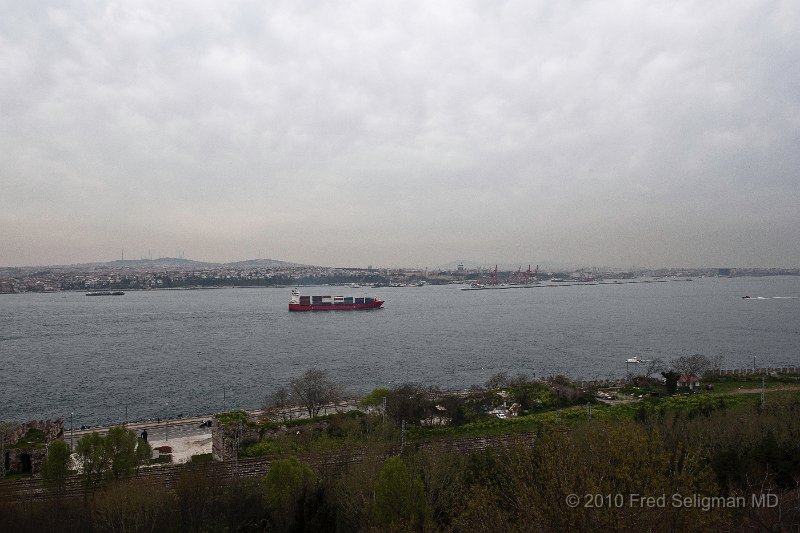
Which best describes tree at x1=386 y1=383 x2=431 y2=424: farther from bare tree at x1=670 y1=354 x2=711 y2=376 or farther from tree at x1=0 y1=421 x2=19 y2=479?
bare tree at x1=670 y1=354 x2=711 y2=376

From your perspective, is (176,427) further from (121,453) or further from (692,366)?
(692,366)

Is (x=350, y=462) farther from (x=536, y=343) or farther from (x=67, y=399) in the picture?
(x=536, y=343)

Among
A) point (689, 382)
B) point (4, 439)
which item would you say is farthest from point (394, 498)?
point (689, 382)

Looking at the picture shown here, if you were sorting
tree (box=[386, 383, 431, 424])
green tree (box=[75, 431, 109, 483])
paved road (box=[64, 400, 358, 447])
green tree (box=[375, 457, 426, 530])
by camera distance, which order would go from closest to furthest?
green tree (box=[375, 457, 426, 530]), green tree (box=[75, 431, 109, 483]), tree (box=[386, 383, 431, 424]), paved road (box=[64, 400, 358, 447])

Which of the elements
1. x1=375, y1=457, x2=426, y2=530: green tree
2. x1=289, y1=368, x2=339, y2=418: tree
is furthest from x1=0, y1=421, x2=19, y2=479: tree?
x1=375, y1=457, x2=426, y2=530: green tree

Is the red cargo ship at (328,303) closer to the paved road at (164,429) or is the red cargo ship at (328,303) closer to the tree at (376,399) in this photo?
the paved road at (164,429)

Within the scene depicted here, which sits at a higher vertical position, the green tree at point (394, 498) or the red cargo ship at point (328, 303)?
the green tree at point (394, 498)

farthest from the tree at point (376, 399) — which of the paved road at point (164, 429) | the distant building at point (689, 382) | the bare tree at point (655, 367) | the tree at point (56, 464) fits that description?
the bare tree at point (655, 367)
